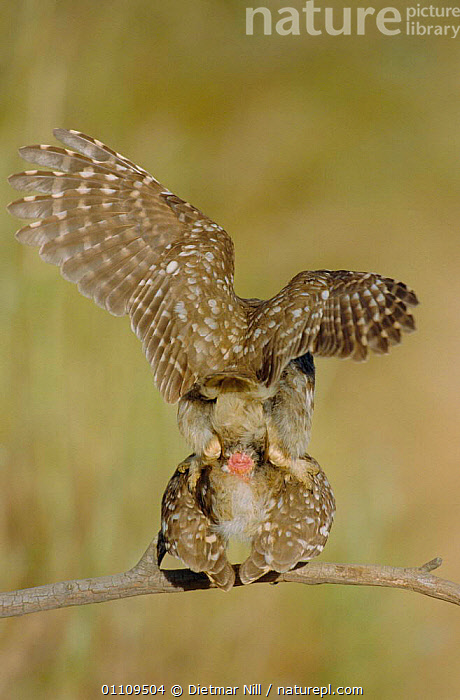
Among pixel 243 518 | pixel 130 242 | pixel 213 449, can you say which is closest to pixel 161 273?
pixel 130 242

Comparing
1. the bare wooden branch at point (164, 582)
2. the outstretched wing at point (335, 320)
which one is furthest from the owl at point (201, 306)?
the bare wooden branch at point (164, 582)

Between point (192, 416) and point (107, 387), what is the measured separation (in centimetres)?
105

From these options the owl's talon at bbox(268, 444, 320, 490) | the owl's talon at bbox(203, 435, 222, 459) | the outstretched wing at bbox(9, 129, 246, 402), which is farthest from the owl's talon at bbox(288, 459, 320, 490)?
the outstretched wing at bbox(9, 129, 246, 402)

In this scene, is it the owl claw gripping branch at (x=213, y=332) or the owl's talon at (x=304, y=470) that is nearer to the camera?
the owl claw gripping branch at (x=213, y=332)

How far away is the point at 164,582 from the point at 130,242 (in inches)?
26.2

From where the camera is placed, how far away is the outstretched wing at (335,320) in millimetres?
1339

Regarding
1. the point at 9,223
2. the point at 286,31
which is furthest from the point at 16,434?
the point at 286,31

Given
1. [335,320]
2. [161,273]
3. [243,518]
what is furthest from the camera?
[161,273]

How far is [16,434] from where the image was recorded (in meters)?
2.43

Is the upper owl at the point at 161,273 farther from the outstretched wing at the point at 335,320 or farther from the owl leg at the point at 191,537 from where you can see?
the owl leg at the point at 191,537

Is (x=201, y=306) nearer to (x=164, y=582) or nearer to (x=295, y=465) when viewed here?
(x=295, y=465)

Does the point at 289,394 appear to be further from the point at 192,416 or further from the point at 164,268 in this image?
the point at 164,268

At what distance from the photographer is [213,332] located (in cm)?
154

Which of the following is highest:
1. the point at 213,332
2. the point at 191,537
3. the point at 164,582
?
the point at 213,332
